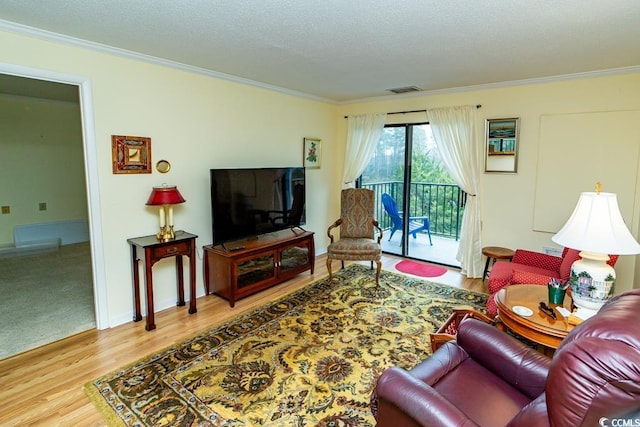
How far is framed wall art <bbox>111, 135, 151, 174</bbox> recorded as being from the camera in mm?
2982

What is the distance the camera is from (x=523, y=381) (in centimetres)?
159

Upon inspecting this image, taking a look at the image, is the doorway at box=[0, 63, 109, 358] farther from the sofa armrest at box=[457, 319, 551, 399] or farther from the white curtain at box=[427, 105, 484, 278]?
the white curtain at box=[427, 105, 484, 278]

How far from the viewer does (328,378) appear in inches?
92.4

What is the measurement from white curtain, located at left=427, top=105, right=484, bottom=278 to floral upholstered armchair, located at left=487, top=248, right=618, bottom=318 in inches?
31.5

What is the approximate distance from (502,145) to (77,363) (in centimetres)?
476

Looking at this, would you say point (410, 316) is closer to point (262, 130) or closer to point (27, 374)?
point (262, 130)

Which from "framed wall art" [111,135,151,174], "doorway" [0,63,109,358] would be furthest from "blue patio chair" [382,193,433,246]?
"doorway" [0,63,109,358]

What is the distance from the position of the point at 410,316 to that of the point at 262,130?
278 centimetres

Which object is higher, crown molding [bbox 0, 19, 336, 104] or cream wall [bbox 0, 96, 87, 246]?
crown molding [bbox 0, 19, 336, 104]

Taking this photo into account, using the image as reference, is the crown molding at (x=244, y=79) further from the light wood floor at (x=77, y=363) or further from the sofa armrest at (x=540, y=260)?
the light wood floor at (x=77, y=363)

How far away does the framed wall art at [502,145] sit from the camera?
4.07 m

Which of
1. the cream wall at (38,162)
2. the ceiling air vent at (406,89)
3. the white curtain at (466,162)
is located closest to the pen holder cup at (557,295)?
the white curtain at (466,162)

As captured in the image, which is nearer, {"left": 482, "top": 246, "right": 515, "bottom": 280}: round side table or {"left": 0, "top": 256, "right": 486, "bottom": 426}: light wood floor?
{"left": 0, "top": 256, "right": 486, "bottom": 426}: light wood floor

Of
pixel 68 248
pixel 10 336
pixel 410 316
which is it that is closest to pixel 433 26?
pixel 410 316
